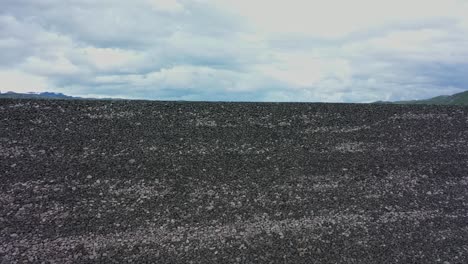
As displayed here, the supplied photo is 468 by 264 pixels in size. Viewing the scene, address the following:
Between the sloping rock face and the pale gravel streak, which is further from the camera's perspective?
the sloping rock face

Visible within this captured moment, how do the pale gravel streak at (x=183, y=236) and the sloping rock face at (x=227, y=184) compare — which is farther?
the sloping rock face at (x=227, y=184)

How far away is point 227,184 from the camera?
30.8 ft

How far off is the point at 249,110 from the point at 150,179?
4.35 metres

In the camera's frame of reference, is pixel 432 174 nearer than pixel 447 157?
Yes

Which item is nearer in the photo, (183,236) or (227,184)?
(183,236)

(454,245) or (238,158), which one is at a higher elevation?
(238,158)

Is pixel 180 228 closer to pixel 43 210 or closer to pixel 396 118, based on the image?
pixel 43 210

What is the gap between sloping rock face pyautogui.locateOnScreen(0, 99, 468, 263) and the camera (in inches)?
302

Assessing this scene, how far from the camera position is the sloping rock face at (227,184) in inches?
302

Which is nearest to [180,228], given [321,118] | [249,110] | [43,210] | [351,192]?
[43,210]

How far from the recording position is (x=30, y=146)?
32.8 feet

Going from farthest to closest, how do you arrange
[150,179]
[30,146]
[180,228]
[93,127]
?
[93,127]
[30,146]
[150,179]
[180,228]

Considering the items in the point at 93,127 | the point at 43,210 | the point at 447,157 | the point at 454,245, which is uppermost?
the point at 93,127

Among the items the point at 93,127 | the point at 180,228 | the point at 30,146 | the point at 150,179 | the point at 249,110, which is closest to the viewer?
the point at 180,228
